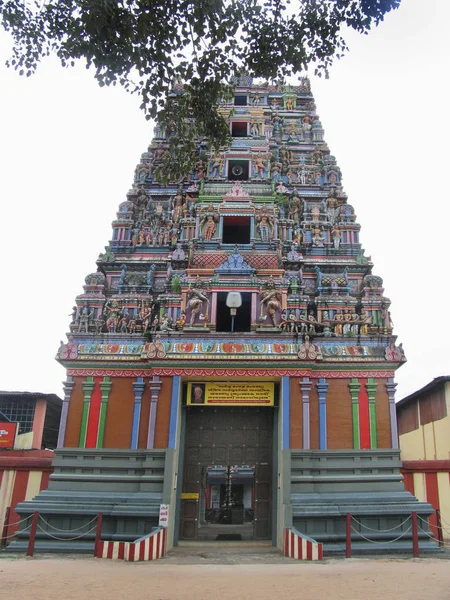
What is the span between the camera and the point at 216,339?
1587 cm

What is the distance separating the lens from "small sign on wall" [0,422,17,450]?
23.0m

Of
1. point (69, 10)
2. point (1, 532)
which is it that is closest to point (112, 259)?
point (1, 532)

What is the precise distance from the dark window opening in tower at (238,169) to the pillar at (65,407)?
1109 centimetres

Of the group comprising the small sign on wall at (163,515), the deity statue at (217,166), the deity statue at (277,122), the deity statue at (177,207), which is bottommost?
the small sign on wall at (163,515)

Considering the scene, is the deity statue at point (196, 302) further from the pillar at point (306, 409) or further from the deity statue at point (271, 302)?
the pillar at point (306, 409)

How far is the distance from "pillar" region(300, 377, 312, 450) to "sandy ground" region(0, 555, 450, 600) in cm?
333

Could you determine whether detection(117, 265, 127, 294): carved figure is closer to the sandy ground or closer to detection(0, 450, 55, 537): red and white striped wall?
detection(0, 450, 55, 537): red and white striped wall

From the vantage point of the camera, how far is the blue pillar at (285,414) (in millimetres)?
14738

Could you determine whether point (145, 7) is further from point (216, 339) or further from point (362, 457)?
point (362, 457)

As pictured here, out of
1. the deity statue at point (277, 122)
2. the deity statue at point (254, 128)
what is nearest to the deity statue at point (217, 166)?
the deity statue at point (254, 128)

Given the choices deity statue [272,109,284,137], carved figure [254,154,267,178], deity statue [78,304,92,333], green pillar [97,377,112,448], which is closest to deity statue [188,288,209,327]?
green pillar [97,377,112,448]

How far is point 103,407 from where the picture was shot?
15.7m

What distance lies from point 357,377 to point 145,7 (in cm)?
1175

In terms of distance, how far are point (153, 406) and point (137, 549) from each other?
420cm
